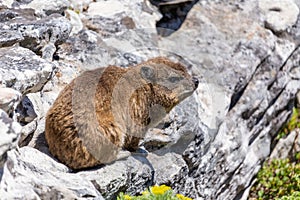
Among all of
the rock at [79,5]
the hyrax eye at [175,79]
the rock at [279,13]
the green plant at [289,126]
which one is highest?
the rock at [79,5]

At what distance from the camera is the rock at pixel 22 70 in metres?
4.71

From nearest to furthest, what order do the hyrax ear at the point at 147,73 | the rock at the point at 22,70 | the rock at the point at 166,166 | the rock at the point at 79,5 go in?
the rock at the point at 22,70, the rock at the point at 166,166, the hyrax ear at the point at 147,73, the rock at the point at 79,5

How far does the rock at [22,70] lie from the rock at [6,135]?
1010mm

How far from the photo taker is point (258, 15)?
8.62 metres

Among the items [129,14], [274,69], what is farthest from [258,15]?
[129,14]

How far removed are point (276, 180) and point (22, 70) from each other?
4.62 m

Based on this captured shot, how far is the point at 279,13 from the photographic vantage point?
8.80m

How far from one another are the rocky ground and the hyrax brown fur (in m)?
0.16

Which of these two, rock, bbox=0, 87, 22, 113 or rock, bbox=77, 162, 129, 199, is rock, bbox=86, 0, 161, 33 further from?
rock, bbox=0, 87, 22, 113

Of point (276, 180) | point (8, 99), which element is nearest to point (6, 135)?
point (8, 99)

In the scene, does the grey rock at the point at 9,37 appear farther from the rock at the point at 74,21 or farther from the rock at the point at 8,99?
the rock at the point at 74,21

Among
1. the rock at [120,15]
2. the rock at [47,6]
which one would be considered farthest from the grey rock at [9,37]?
the rock at [120,15]

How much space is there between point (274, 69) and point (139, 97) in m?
3.18

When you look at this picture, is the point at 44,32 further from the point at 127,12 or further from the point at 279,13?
the point at 279,13
